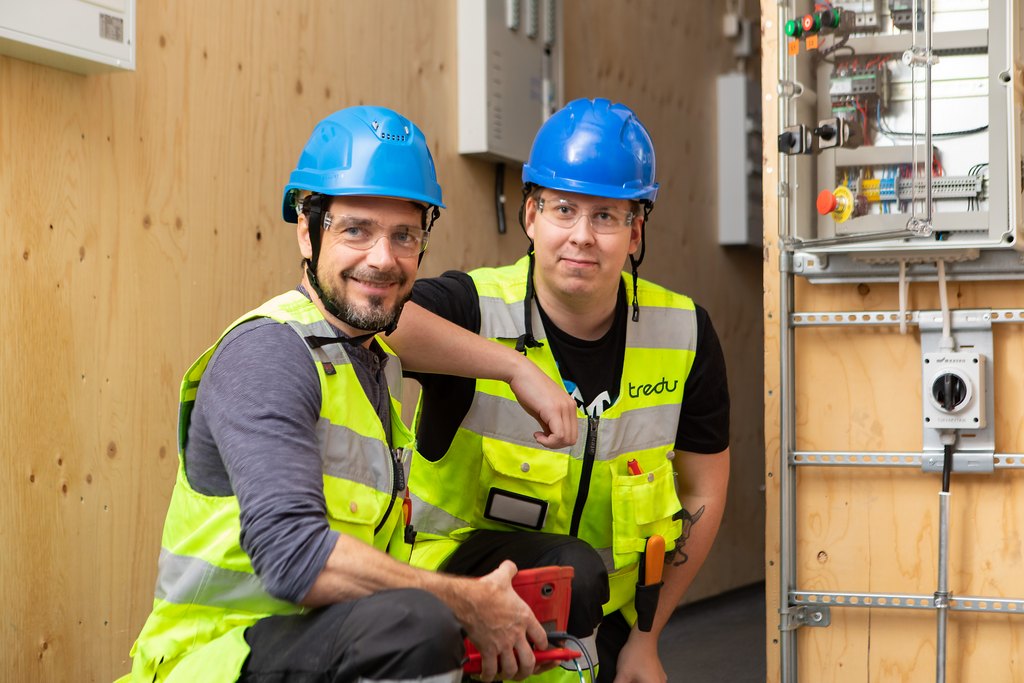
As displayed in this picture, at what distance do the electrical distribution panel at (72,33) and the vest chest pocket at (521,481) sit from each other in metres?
1.05

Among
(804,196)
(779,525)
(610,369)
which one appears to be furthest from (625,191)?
(779,525)

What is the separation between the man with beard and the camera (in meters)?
1.62

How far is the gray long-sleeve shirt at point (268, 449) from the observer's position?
1.60 m

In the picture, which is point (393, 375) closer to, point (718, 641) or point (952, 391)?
point (952, 391)

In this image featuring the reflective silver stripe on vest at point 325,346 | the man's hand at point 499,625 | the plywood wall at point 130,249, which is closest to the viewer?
the man's hand at point 499,625

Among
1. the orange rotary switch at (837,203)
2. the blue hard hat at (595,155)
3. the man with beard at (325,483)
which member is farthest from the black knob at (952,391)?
the man with beard at (325,483)

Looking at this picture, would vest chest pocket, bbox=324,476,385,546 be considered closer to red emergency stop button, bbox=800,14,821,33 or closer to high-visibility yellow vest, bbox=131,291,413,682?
high-visibility yellow vest, bbox=131,291,413,682

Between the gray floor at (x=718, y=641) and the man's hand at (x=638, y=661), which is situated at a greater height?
the man's hand at (x=638, y=661)

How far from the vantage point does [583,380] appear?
8.17 feet

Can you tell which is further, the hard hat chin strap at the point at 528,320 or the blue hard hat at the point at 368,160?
the hard hat chin strap at the point at 528,320

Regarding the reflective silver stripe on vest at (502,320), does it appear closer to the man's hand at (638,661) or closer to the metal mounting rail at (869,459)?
the man's hand at (638,661)

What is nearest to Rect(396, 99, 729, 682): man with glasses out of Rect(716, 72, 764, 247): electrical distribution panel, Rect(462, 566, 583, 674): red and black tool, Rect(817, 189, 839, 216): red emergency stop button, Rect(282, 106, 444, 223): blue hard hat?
Rect(462, 566, 583, 674): red and black tool

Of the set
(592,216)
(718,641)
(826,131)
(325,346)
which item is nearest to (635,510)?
(592,216)

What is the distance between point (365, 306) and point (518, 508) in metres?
0.67
